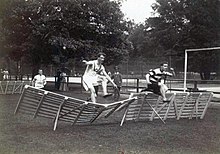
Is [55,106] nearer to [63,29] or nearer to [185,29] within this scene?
[63,29]

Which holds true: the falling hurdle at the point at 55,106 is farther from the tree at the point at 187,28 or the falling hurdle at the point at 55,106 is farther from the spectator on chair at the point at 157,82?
the tree at the point at 187,28

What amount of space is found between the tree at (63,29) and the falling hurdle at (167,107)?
46.6 ft

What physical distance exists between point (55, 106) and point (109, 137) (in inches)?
61.2

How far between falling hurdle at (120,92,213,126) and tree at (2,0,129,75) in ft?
46.6

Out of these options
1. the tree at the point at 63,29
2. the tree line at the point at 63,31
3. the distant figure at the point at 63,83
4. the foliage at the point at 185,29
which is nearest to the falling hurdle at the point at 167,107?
the tree line at the point at 63,31

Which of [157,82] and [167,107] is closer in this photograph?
[157,82]

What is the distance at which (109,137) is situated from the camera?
7.57m

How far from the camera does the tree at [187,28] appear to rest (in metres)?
38.0

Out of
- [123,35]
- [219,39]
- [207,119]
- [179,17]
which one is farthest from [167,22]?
[207,119]

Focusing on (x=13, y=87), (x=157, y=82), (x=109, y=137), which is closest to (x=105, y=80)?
(x=157, y=82)

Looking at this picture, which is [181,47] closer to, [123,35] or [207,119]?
[123,35]

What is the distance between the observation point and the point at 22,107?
26.9ft

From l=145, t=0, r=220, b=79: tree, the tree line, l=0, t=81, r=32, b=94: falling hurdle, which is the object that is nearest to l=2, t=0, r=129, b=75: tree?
the tree line

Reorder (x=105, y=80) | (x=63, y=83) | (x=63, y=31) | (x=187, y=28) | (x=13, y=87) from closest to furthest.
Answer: (x=105, y=80), (x=13, y=87), (x=63, y=31), (x=63, y=83), (x=187, y=28)
